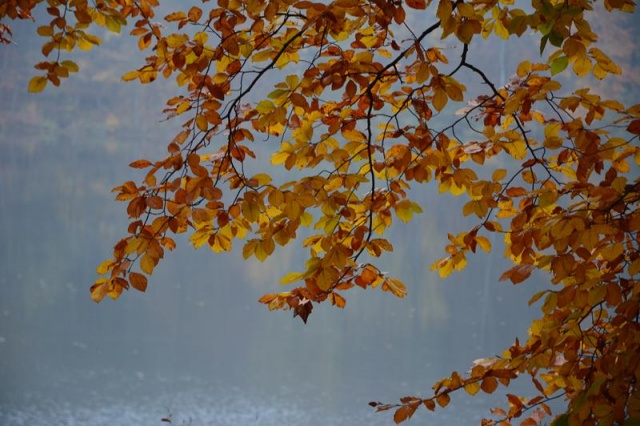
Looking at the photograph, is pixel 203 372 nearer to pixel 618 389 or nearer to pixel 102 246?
pixel 102 246

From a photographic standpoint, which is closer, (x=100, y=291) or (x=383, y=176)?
(x=100, y=291)

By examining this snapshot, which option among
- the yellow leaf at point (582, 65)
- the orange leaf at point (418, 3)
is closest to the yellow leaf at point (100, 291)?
the orange leaf at point (418, 3)

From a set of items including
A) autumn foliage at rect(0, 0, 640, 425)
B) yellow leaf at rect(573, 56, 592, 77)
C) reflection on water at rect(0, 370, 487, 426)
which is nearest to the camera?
autumn foliage at rect(0, 0, 640, 425)

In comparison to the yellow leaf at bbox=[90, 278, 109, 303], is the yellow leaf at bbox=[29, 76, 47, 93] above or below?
above

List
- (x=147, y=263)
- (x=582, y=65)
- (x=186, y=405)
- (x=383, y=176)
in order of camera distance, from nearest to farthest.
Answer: (x=147, y=263) → (x=582, y=65) → (x=383, y=176) → (x=186, y=405)

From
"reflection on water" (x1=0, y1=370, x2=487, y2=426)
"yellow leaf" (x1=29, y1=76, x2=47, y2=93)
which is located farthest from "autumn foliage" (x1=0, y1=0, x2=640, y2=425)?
"reflection on water" (x1=0, y1=370, x2=487, y2=426)

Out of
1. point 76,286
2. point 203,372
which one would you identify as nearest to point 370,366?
point 203,372

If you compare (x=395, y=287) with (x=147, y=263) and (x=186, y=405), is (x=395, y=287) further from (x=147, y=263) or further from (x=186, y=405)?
(x=186, y=405)

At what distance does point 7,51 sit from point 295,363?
13640 mm

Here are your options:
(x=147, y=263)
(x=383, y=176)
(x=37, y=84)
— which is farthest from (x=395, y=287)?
(x=37, y=84)

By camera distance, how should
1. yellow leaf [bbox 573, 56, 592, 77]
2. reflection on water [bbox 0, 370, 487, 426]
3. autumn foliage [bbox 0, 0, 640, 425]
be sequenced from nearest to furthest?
autumn foliage [bbox 0, 0, 640, 425]
yellow leaf [bbox 573, 56, 592, 77]
reflection on water [bbox 0, 370, 487, 426]

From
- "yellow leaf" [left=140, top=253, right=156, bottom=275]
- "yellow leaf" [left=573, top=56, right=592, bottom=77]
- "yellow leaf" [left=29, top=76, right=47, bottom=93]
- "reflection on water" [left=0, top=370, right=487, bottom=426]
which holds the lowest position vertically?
"yellow leaf" [left=140, top=253, right=156, bottom=275]

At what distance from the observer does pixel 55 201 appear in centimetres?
1116

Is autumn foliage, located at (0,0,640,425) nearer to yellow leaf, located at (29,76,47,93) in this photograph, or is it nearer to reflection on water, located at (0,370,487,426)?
yellow leaf, located at (29,76,47,93)
